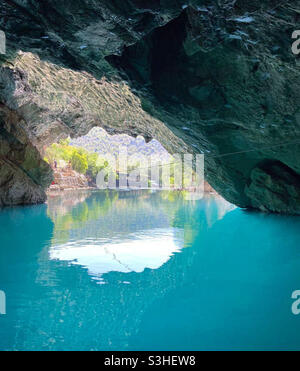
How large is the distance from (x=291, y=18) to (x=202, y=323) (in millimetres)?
4042

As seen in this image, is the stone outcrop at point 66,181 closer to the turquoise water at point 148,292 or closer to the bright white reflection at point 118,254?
the bright white reflection at point 118,254

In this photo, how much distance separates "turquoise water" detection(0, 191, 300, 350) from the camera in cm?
248

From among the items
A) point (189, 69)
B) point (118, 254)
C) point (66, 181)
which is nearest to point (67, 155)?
point (66, 181)

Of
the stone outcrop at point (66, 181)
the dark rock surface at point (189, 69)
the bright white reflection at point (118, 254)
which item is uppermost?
the dark rock surface at point (189, 69)

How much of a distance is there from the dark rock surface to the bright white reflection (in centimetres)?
342

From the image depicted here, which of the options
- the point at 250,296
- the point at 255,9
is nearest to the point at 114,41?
the point at 255,9

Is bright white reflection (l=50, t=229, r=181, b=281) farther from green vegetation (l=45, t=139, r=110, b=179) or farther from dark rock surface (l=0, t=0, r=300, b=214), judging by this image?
green vegetation (l=45, t=139, r=110, b=179)

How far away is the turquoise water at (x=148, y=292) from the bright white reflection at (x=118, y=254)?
18 millimetres

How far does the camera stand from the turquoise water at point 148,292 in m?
2.48

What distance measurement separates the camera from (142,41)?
557cm

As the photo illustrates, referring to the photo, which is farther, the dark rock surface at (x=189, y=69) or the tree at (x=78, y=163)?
the tree at (x=78, y=163)

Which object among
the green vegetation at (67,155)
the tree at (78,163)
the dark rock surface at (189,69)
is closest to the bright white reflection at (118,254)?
the dark rock surface at (189,69)

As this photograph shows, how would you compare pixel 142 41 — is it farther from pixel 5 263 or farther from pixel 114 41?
pixel 5 263

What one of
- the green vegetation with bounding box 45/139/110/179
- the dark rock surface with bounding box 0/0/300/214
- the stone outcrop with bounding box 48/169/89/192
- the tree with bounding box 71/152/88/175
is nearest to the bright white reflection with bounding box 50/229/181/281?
the dark rock surface with bounding box 0/0/300/214
